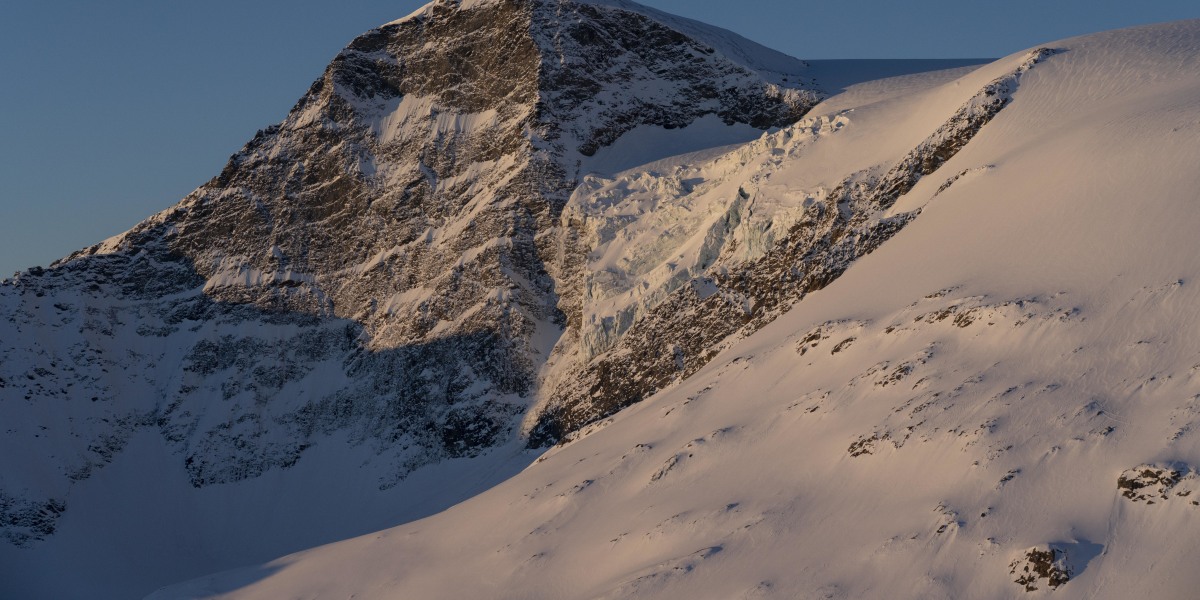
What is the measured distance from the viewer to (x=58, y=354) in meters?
108

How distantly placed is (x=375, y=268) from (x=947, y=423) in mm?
61855

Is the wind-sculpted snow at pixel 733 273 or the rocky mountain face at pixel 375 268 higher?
the rocky mountain face at pixel 375 268

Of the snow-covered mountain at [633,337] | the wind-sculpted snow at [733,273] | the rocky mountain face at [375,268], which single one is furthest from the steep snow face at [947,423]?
the rocky mountain face at [375,268]

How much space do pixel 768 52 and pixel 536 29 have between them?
21009mm

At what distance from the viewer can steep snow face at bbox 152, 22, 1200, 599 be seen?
43.2 meters


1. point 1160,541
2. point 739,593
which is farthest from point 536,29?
point 1160,541

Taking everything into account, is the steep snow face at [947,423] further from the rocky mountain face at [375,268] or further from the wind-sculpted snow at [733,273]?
the rocky mountain face at [375,268]

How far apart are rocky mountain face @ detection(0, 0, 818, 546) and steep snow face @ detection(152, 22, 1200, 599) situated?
1747 cm

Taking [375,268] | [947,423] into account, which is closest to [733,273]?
[947,423]

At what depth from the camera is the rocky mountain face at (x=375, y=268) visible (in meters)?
94.4

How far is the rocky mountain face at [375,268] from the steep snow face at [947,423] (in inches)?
Result: 688

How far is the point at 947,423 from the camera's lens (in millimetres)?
51156

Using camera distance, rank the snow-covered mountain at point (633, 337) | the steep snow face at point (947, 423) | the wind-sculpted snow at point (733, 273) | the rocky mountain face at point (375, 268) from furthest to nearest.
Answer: the rocky mountain face at point (375, 268)
the wind-sculpted snow at point (733, 273)
the snow-covered mountain at point (633, 337)
the steep snow face at point (947, 423)

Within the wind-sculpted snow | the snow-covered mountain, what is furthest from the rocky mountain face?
the wind-sculpted snow
